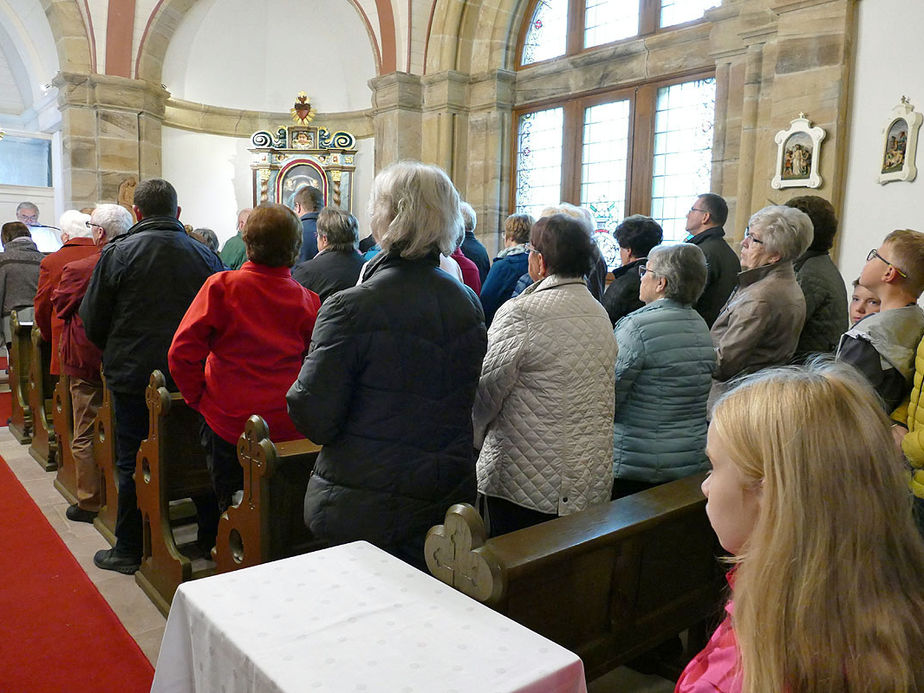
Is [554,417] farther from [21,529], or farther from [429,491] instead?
[21,529]

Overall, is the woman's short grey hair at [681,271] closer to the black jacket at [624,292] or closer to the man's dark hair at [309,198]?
the black jacket at [624,292]

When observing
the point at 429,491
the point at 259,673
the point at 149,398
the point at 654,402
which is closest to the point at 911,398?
the point at 654,402

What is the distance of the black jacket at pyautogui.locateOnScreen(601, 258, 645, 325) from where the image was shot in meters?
3.79

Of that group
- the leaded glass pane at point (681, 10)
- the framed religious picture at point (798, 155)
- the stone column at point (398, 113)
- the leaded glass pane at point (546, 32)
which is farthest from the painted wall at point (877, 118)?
the stone column at point (398, 113)

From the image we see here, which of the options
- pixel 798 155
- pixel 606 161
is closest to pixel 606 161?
pixel 606 161

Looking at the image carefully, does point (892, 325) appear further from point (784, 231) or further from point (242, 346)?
point (242, 346)

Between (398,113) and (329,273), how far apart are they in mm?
5991

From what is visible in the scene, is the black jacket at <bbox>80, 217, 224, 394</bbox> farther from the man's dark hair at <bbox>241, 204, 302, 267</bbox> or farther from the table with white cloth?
the table with white cloth

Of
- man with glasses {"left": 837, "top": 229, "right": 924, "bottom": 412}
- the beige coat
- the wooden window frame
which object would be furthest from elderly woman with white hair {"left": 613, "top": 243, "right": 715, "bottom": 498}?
the wooden window frame

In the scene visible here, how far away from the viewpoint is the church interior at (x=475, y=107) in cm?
507

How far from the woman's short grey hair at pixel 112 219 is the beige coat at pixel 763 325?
10.3 ft

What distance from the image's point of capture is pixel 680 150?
24.8 ft

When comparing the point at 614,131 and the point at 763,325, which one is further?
the point at 614,131

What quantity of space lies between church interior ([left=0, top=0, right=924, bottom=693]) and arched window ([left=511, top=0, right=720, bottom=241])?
0.07 ft
